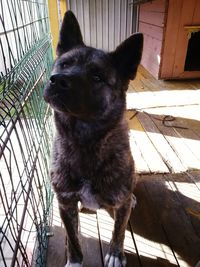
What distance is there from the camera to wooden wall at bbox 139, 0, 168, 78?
169 inches

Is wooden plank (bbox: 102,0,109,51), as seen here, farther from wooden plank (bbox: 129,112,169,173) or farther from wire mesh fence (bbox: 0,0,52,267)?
wire mesh fence (bbox: 0,0,52,267)

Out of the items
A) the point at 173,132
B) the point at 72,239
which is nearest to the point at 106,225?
the point at 72,239

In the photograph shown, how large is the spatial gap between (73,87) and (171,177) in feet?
4.46

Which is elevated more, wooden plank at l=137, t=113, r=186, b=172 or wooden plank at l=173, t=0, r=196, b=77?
wooden plank at l=173, t=0, r=196, b=77

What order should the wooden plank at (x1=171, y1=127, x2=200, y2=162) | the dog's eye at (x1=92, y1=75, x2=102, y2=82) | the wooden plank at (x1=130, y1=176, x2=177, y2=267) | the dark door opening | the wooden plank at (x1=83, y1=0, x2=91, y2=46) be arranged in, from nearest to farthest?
the dog's eye at (x1=92, y1=75, x2=102, y2=82) < the wooden plank at (x1=130, y1=176, x2=177, y2=267) < the wooden plank at (x1=171, y1=127, x2=200, y2=162) < the dark door opening < the wooden plank at (x1=83, y1=0, x2=91, y2=46)

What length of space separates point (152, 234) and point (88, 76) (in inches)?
42.5

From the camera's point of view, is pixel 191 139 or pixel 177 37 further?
pixel 177 37

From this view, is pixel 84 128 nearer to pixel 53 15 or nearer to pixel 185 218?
pixel 185 218

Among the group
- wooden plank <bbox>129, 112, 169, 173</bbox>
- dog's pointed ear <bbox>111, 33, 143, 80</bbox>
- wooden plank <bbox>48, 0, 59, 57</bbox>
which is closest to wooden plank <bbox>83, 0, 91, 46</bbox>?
wooden plank <bbox>48, 0, 59, 57</bbox>

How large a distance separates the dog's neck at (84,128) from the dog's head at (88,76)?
5 cm

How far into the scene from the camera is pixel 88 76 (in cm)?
125

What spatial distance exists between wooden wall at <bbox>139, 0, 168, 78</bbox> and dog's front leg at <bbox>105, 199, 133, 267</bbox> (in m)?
3.48

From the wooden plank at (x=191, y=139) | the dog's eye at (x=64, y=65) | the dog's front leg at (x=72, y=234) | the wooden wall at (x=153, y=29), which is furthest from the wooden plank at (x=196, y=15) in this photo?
the dog's front leg at (x=72, y=234)

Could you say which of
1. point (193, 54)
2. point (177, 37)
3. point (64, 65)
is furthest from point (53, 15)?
point (64, 65)
